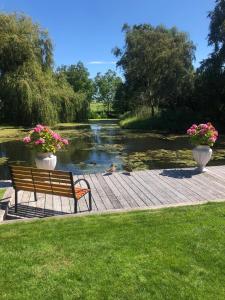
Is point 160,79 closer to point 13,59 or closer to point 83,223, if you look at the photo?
point 13,59

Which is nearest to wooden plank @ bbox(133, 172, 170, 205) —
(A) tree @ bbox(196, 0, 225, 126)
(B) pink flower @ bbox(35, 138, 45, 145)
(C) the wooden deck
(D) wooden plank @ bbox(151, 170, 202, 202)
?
(C) the wooden deck

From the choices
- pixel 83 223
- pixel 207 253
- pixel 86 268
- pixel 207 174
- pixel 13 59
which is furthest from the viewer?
pixel 13 59

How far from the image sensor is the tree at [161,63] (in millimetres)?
30344

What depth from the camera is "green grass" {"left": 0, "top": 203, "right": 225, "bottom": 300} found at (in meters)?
3.33

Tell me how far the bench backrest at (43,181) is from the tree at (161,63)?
84.1 ft

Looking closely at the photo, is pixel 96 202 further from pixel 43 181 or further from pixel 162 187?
pixel 162 187

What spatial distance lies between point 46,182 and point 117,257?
243 cm

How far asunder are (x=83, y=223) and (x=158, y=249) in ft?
4.68

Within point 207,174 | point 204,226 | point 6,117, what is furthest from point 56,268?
point 6,117

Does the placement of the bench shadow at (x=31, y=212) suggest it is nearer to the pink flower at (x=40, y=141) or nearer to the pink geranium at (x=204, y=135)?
the pink flower at (x=40, y=141)

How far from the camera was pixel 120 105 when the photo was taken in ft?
179

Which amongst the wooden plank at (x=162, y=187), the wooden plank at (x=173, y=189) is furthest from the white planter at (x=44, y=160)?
the wooden plank at (x=173, y=189)

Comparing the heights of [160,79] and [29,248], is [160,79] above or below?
above

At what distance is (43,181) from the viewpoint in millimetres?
5949
